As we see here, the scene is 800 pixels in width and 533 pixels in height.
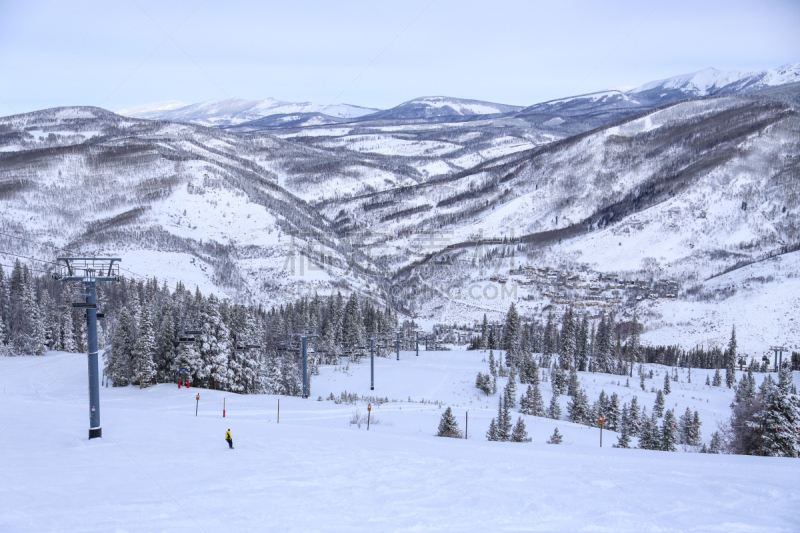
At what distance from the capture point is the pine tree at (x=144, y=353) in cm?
4162

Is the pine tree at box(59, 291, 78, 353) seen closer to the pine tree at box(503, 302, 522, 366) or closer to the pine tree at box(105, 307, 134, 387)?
the pine tree at box(105, 307, 134, 387)

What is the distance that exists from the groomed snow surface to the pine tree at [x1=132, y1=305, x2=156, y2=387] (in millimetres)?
10613

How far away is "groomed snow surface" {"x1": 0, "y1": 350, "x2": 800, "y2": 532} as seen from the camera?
15055mm

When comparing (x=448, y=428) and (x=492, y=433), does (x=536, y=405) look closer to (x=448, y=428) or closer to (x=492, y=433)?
(x=492, y=433)

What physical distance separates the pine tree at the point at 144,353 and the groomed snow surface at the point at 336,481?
10613 millimetres

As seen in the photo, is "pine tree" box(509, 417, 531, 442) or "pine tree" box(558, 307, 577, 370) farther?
"pine tree" box(558, 307, 577, 370)

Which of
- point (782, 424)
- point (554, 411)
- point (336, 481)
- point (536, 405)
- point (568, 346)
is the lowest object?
point (554, 411)

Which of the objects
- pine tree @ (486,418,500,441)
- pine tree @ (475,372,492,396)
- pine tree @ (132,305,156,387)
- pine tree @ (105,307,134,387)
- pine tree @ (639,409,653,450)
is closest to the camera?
pine tree @ (486,418,500,441)

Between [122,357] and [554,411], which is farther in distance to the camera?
[554,411]

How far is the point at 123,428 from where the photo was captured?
984 inches

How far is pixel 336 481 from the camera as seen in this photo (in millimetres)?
18641

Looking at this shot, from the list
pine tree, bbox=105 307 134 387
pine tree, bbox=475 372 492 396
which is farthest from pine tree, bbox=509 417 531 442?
pine tree, bbox=105 307 134 387

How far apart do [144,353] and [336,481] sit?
97.0 feet

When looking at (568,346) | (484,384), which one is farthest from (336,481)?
(568,346)
